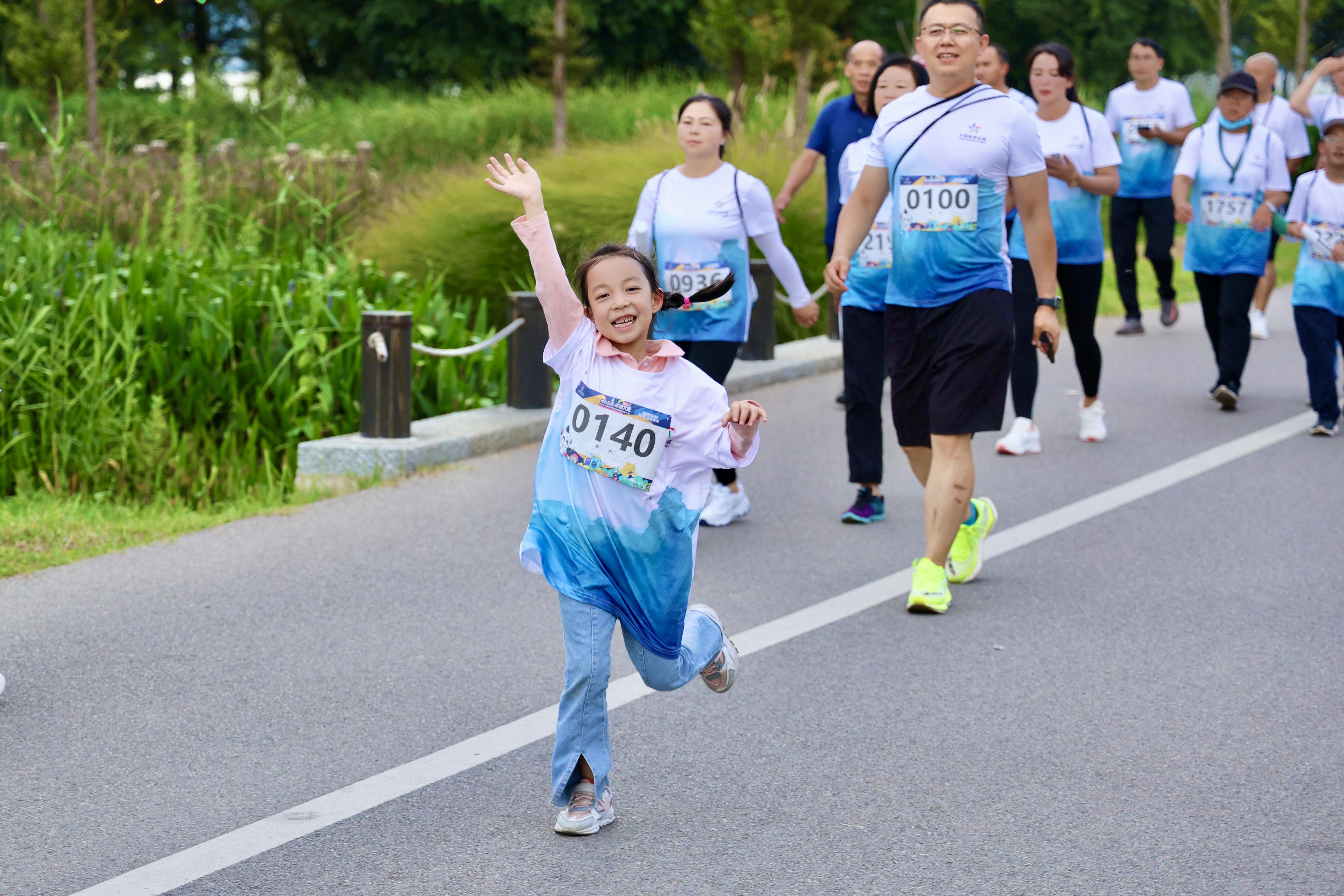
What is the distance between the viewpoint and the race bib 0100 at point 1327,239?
8.84 meters

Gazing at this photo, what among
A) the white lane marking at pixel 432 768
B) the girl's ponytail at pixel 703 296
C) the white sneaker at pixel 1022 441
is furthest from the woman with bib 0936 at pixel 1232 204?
the girl's ponytail at pixel 703 296

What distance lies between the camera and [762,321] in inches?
447

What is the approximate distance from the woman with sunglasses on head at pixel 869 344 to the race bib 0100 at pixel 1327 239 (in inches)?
115

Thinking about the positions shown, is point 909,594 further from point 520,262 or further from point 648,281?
point 520,262

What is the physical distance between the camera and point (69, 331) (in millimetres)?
8617

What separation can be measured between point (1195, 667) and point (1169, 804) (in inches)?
49.1

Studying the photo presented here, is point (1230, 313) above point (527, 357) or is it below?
above

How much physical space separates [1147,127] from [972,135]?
311 inches

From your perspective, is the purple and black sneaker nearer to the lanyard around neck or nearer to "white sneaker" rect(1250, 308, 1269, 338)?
the lanyard around neck

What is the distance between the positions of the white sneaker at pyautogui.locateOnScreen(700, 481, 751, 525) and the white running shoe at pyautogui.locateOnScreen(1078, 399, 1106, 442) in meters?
2.71

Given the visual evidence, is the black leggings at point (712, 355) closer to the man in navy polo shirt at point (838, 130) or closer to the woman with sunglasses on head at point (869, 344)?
the woman with sunglasses on head at point (869, 344)

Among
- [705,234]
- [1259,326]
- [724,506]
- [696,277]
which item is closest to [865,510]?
[724,506]

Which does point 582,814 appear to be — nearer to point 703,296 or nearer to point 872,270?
point 703,296

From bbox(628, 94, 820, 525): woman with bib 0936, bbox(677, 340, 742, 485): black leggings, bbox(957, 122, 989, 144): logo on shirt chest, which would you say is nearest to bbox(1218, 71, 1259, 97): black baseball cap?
bbox(628, 94, 820, 525): woman with bib 0936
